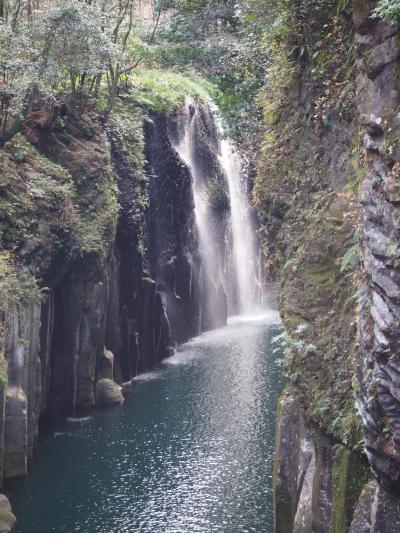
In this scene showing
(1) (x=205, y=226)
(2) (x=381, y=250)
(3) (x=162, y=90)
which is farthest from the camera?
(1) (x=205, y=226)

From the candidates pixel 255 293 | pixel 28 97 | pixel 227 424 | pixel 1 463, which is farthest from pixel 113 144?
pixel 255 293

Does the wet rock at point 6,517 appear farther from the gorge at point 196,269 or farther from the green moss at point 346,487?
the green moss at point 346,487

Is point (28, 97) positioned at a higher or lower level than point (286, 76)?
higher

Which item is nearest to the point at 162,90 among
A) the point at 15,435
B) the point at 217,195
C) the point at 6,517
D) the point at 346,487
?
the point at 217,195

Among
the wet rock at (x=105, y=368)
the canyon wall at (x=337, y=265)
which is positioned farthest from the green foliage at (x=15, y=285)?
the canyon wall at (x=337, y=265)

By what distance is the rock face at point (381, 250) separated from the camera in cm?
882

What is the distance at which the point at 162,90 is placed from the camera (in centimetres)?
3678

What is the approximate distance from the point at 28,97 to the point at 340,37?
13.5m

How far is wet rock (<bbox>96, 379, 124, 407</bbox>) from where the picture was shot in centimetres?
2755

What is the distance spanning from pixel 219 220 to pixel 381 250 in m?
33.3

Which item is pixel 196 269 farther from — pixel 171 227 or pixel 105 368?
pixel 105 368

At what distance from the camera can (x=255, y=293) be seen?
1908 inches

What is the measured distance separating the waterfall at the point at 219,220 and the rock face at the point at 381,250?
27.8 meters

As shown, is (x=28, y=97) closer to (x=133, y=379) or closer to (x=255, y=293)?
(x=133, y=379)
